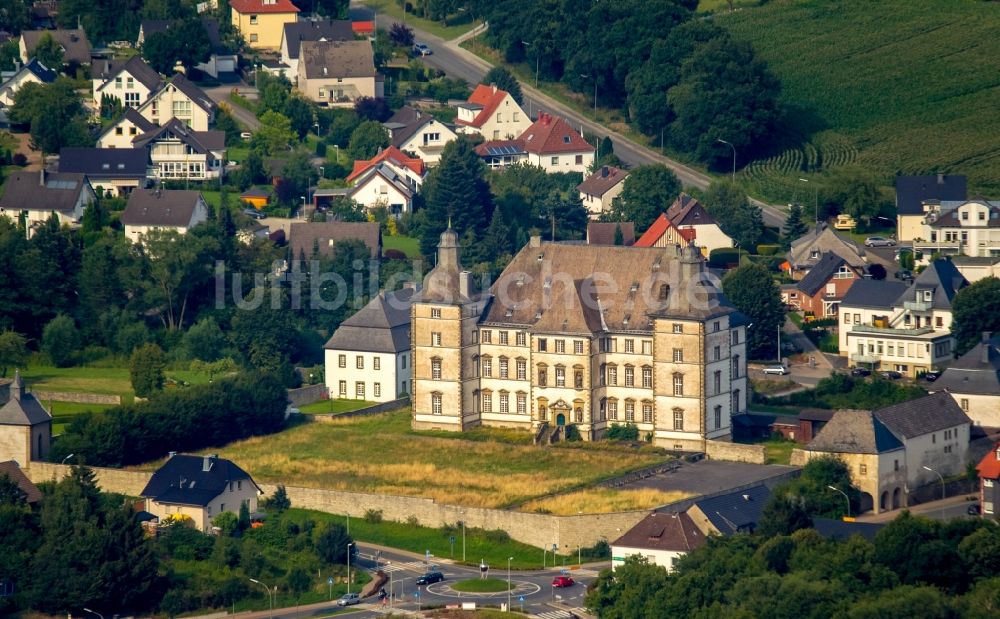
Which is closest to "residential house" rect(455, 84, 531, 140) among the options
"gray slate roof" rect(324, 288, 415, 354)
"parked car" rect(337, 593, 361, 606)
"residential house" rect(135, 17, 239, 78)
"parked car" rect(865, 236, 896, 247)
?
"residential house" rect(135, 17, 239, 78)

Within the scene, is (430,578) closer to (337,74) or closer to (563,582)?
(563,582)

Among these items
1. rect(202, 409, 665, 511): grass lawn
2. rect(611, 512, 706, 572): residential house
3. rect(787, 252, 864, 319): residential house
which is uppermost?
rect(787, 252, 864, 319): residential house

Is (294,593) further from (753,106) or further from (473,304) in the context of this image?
(753,106)

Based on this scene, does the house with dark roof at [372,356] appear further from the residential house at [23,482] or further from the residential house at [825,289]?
the residential house at [825,289]

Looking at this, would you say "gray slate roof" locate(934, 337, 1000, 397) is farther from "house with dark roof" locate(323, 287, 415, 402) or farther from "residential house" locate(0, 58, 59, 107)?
"residential house" locate(0, 58, 59, 107)

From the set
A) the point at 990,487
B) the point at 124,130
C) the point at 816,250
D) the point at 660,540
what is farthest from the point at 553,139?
the point at 660,540

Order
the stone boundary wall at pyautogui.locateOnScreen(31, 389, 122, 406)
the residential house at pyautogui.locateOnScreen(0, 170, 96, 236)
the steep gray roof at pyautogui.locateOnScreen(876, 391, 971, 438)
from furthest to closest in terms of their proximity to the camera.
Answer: the residential house at pyautogui.locateOnScreen(0, 170, 96, 236) < the stone boundary wall at pyautogui.locateOnScreen(31, 389, 122, 406) < the steep gray roof at pyautogui.locateOnScreen(876, 391, 971, 438)

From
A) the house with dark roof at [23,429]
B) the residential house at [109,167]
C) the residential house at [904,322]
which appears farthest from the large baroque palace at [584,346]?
the residential house at [109,167]

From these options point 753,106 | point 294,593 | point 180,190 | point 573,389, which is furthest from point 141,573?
point 753,106
